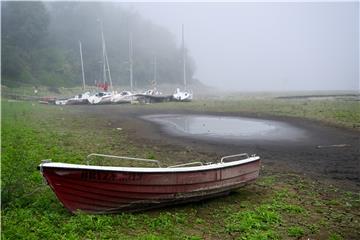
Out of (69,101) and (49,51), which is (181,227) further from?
(49,51)

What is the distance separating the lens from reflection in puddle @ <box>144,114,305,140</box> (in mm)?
21547

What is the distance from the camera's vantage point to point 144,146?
1758 centimetres

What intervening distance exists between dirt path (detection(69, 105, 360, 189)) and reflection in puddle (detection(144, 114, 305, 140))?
1.21 meters

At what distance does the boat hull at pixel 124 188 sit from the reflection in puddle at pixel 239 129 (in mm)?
11899

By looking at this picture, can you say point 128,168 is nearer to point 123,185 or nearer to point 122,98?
point 123,185

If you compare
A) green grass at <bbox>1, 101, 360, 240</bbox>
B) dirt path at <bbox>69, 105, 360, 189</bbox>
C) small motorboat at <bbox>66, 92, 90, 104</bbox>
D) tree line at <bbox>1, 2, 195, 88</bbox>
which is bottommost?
green grass at <bbox>1, 101, 360, 240</bbox>

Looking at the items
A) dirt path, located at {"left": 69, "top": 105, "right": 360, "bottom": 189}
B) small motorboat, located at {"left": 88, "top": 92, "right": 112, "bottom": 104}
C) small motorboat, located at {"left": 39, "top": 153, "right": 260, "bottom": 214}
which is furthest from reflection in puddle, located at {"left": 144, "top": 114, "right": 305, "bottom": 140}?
small motorboat, located at {"left": 88, "top": 92, "right": 112, "bottom": 104}

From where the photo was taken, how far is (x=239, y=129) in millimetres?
24359

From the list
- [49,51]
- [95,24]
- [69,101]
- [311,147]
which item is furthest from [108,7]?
[311,147]

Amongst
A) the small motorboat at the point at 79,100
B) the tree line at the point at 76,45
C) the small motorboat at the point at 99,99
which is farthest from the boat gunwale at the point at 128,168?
the tree line at the point at 76,45

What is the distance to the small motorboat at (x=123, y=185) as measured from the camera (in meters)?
8.03

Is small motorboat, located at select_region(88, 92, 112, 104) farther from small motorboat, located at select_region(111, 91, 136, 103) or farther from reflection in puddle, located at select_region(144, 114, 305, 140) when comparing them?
reflection in puddle, located at select_region(144, 114, 305, 140)

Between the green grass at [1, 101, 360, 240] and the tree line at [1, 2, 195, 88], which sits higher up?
the tree line at [1, 2, 195, 88]

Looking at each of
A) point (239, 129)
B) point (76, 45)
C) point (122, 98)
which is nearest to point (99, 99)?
point (122, 98)
